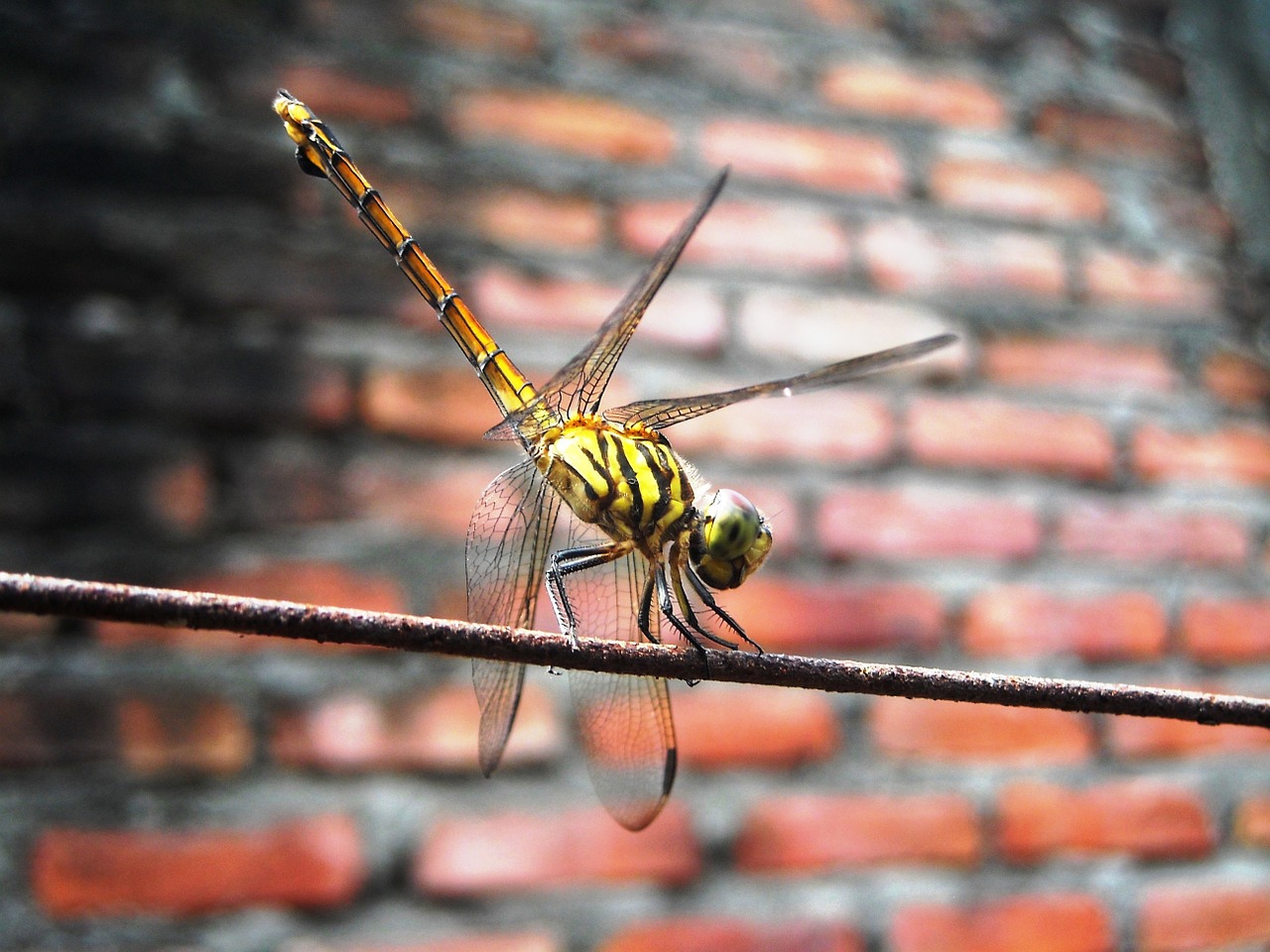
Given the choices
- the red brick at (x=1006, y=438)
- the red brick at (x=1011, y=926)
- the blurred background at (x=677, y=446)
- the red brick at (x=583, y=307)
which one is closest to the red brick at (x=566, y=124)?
the blurred background at (x=677, y=446)

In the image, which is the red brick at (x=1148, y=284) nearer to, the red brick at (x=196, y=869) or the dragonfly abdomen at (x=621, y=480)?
the dragonfly abdomen at (x=621, y=480)

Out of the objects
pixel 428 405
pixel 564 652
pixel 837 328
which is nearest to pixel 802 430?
pixel 837 328

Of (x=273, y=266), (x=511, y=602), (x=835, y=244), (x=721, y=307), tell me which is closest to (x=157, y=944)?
(x=511, y=602)

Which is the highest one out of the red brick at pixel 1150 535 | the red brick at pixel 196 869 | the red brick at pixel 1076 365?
the red brick at pixel 1076 365

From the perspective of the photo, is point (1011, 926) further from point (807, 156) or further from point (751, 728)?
point (807, 156)

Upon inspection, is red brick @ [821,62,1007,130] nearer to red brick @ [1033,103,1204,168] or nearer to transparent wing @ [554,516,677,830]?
red brick @ [1033,103,1204,168]

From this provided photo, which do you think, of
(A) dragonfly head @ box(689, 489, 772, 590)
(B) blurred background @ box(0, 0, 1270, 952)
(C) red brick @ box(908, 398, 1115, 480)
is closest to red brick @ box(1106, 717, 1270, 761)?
(B) blurred background @ box(0, 0, 1270, 952)
